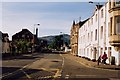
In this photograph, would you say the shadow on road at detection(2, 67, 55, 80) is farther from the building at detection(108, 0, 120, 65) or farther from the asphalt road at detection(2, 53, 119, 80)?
the building at detection(108, 0, 120, 65)

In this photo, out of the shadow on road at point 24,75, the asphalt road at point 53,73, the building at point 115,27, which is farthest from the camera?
the building at point 115,27

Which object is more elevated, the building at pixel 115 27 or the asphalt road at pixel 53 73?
the building at pixel 115 27

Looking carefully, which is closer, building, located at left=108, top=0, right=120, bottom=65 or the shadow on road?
the shadow on road

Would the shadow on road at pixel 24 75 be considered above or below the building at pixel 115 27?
below

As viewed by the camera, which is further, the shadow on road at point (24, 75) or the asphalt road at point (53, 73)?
the asphalt road at point (53, 73)

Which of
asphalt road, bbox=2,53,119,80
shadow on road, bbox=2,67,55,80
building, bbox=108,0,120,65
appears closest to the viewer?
shadow on road, bbox=2,67,55,80

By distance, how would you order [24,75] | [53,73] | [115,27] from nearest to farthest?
[24,75] < [53,73] < [115,27]

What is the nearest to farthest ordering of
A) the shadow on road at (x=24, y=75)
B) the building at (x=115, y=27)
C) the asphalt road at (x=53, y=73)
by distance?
1. the shadow on road at (x=24, y=75)
2. the asphalt road at (x=53, y=73)
3. the building at (x=115, y=27)

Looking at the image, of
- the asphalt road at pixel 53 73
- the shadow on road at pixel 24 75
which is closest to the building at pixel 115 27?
the asphalt road at pixel 53 73

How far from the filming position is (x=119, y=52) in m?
40.3

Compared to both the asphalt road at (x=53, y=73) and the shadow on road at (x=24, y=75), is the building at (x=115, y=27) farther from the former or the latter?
the shadow on road at (x=24, y=75)

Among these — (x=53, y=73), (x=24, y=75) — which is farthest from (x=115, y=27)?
(x=24, y=75)

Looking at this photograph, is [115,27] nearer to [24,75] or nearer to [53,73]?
[53,73]

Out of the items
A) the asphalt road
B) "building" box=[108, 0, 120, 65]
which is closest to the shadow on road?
the asphalt road
